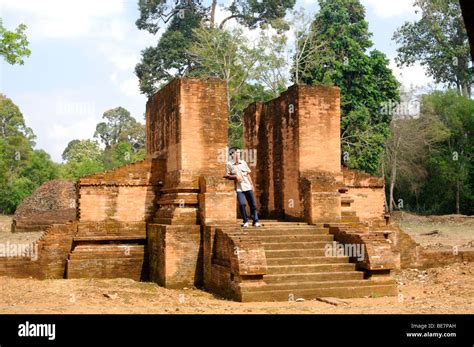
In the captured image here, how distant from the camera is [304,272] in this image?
9852mm

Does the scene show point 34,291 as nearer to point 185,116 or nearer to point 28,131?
point 185,116

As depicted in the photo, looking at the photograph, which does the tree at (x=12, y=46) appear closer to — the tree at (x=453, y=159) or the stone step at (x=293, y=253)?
the stone step at (x=293, y=253)

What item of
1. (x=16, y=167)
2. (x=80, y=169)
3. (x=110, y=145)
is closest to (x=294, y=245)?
(x=80, y=169)

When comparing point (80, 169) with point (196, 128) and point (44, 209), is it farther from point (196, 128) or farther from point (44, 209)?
point (196, 128)

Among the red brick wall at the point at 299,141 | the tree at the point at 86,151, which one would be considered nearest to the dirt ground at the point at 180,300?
the red brick wall at the point at 299,141

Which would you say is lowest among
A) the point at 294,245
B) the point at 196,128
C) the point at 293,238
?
the point at 294,245

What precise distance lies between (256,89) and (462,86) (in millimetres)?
21929

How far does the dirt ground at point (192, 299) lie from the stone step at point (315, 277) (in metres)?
0.58

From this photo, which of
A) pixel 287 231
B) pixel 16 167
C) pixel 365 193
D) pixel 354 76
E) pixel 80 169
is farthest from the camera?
pixel 16 167

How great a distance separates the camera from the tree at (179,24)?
3466cm

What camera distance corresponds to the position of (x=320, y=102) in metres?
12.1

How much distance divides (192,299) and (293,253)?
202 centimetres

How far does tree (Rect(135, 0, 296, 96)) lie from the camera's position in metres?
34.7

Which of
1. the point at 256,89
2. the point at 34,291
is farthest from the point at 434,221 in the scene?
the point at 34,291
